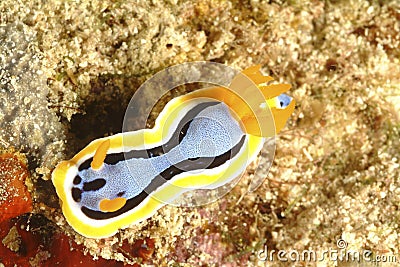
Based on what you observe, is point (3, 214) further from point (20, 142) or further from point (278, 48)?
point (278, 48)

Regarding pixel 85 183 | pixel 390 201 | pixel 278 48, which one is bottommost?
pixel 85 183

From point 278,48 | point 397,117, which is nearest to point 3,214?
point 278,48

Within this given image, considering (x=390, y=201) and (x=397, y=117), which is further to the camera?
(x=397, y=117)

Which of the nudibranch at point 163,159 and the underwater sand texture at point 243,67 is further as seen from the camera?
the underwater sand texture at point 243,67

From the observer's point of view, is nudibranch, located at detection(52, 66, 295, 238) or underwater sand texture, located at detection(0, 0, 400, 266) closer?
nudibranch, located at detection(52, 66, 295, 238)
